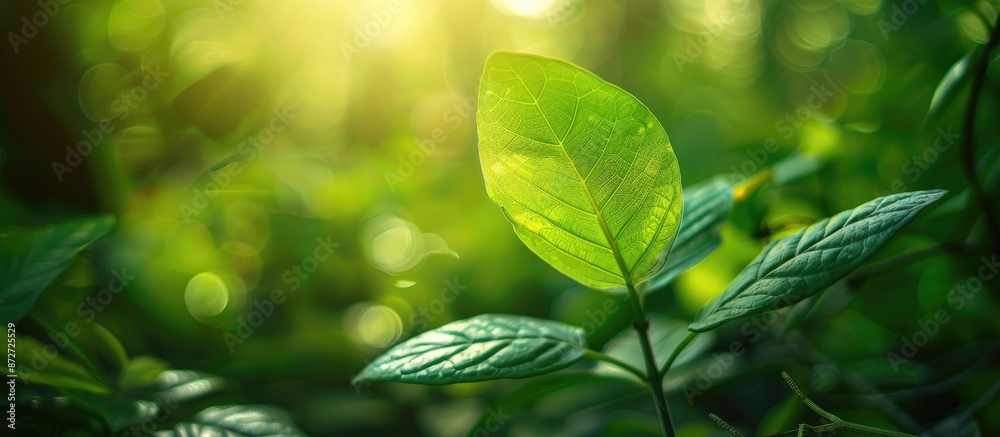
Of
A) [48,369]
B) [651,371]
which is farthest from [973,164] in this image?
[48,369]

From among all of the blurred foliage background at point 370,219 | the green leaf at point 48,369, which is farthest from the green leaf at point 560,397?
the green leaf at point 48,369

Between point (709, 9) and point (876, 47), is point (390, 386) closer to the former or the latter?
point (876, 47)

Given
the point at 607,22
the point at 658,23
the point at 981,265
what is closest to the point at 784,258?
the point at 981,265

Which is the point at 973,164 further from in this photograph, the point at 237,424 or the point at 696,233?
the point at 237,424

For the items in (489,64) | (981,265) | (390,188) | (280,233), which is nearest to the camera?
(489,64)

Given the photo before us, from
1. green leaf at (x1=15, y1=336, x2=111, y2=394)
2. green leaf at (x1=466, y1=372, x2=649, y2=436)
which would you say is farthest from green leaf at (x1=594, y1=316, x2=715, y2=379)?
green leaf at (x1=15, y1=336, x2=111, y2=394)

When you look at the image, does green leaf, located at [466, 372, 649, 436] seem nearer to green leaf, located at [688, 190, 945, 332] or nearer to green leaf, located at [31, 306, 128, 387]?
green leaf, located at [688, 190, 945, 332]
